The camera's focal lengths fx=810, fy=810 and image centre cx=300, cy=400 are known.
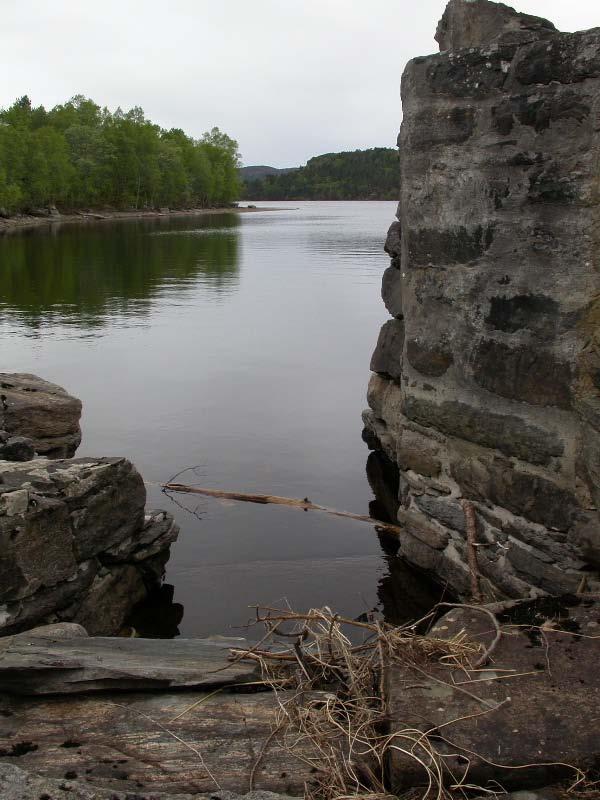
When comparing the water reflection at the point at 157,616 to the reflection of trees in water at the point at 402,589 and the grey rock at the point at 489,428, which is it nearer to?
the reflection of trees in water at the point at 402,589

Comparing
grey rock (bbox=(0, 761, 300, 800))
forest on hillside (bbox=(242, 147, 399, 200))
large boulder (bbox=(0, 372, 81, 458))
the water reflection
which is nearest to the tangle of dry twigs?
Answer: grey rock (bbox=(0, 761, 300, 800))

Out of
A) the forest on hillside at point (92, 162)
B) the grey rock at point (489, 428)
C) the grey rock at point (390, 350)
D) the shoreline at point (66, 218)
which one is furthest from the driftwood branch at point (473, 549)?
the forest on hillside at point (92, 162)

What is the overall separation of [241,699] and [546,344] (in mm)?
2505

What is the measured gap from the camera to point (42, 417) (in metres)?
8.59

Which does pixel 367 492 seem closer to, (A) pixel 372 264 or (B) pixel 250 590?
(B) pixel 250 590

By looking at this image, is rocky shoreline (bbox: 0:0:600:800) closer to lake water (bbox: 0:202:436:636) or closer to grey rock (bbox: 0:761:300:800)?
grey rock (bbox: 0:761:300:800)

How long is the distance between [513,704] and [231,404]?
319 inches

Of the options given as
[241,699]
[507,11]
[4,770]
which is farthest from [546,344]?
[4,770]

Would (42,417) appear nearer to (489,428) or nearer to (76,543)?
(76,543)

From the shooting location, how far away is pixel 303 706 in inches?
122

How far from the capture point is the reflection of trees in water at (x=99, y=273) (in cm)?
1912

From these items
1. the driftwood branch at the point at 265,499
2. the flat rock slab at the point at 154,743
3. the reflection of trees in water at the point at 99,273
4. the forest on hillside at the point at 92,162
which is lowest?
the driftwood branch at the point at 265,499

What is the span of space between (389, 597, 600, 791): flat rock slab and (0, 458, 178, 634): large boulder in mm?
2451

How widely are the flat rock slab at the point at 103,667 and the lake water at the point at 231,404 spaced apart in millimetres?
1703
